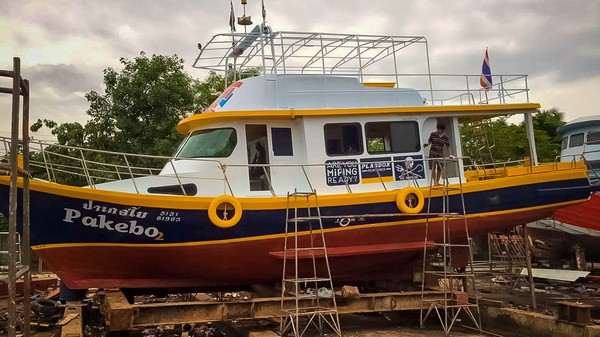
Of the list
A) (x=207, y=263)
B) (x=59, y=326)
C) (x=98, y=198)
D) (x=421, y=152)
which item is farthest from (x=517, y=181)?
(x=59, y=326)

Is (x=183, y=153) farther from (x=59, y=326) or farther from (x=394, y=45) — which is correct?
(x=394, y=45)

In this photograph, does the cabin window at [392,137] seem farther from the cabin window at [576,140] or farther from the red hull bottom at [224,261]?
the cabin window at [576,140]

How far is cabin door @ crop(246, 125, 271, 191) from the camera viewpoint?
9.42m

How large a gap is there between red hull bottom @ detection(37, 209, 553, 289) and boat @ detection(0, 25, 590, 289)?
2 centimetres

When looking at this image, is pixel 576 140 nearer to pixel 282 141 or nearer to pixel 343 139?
pixel 343 139

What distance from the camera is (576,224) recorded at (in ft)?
48.5

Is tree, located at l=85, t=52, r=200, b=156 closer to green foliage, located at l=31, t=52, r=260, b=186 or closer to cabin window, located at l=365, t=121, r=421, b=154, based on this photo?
green foliage, located at l=31, t=52, r=260, b=186

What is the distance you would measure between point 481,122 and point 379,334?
226 inches

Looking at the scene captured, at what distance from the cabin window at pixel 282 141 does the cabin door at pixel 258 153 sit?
0.15 meters

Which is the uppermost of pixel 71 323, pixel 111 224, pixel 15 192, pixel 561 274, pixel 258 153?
pixel 258 153

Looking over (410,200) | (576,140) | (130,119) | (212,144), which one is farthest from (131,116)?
(576,140)

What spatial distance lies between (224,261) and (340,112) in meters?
3.44

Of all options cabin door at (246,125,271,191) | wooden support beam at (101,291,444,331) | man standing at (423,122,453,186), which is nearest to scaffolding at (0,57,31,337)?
wooden support beam at (101,291,444,331)

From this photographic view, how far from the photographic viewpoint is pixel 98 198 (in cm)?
782
